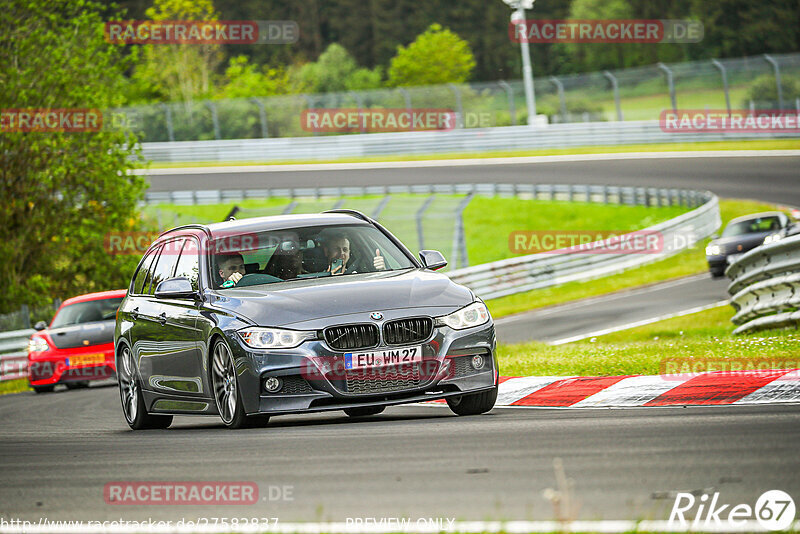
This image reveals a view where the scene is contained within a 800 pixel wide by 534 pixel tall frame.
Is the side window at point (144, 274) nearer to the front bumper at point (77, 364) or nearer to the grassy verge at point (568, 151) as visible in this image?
the front bumper at point (77, 364)

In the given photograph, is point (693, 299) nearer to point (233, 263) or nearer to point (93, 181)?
point (93, 181)

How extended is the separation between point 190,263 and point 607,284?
2194cm

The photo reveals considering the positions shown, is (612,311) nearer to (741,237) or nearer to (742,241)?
(742,241)

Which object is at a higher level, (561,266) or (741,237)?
(741,237)

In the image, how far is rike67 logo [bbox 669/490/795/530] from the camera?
453 cm

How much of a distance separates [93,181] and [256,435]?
21421 millimetres

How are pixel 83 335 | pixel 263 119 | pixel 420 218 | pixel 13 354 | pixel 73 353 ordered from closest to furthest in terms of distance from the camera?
pixel 83 335
pixel 73 353
pixel 13 354
pixel 420 218
pixel 263 119

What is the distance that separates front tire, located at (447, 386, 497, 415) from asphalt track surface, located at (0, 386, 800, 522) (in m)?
0.19

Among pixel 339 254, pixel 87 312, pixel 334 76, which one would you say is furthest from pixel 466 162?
pixel 339 254

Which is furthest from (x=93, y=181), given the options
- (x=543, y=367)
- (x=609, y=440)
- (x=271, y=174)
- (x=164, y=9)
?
(x=164, y=9)

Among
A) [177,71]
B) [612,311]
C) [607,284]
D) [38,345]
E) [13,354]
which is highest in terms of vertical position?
[177,71]

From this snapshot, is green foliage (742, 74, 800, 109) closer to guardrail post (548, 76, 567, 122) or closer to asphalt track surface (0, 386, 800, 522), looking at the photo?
guardrail post (548, 76, 567, 122)

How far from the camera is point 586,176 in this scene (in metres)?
46.7

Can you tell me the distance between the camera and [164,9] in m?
81.5
